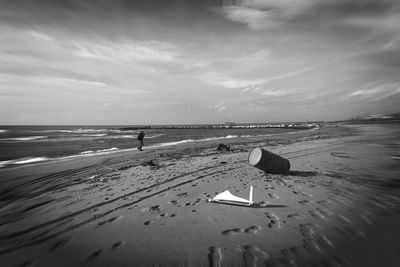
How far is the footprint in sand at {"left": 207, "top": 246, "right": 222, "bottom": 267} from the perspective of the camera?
283 centimetres

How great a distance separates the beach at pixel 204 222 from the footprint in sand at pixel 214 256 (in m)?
0.01

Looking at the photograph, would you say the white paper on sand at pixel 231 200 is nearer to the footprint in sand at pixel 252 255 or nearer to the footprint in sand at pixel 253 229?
the footprint in sand at pixel 253 229

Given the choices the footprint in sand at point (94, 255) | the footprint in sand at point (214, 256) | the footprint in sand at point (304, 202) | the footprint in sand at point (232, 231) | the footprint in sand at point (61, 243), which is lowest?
the footprint in sand at point (61, 243)

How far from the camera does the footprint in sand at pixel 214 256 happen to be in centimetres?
283

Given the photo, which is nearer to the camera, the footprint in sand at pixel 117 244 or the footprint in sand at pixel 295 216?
the footprint in sand at pixel 117 244

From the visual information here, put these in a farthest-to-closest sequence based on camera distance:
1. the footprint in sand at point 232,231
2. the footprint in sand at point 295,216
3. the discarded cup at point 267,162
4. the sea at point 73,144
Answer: the sea at point 73,144 → the discarded cup at point 267,162 → the footprint in sand at point 295,216 → the footprint in sand at point 232,231

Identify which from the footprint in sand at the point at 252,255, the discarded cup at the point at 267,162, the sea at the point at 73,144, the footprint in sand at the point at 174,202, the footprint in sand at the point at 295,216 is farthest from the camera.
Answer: the sea at the point at 73,144

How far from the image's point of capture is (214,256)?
299 centimetres

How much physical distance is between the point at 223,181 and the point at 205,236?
134 inches

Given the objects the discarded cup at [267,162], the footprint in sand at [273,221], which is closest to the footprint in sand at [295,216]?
the footprint in sand at [273,221]

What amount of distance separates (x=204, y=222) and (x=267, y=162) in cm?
431

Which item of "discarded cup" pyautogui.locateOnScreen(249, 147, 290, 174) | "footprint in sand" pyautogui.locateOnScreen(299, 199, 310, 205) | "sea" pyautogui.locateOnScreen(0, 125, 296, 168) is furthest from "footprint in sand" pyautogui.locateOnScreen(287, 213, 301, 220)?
"sea" pyautogui.locateOnScreen(0, 125, 296, 168)

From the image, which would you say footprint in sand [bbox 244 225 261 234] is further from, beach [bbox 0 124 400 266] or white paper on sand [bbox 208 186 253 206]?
white paper on sand [bbox 208 186 253 206]

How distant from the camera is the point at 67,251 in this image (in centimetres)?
322
